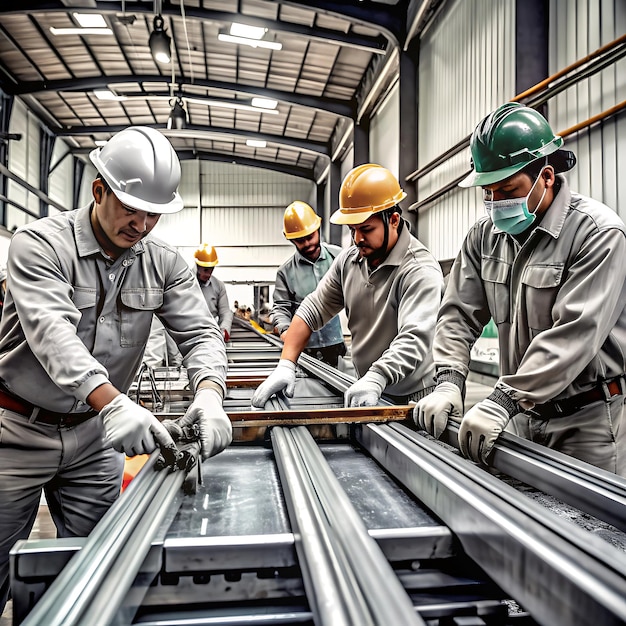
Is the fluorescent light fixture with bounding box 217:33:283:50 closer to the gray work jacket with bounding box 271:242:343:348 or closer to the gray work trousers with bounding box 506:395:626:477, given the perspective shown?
the gray work jacket with bounding box 271:242:343:348

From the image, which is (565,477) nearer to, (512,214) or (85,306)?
(512,214)

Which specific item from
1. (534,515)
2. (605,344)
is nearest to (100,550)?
(534,515)

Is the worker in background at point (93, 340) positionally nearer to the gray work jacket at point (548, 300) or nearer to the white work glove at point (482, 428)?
the white work glove at point (482, 428)

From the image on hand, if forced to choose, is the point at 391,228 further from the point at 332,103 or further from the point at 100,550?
the point at 332,103

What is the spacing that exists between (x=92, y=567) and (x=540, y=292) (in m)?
1.48

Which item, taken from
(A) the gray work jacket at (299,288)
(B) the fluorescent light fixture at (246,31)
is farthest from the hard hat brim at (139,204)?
(B) the fluorescent light fixture at (246,31)

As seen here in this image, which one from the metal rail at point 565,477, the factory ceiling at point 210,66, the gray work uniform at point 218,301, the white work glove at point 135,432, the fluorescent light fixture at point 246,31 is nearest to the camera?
the metal rail at point 565,477

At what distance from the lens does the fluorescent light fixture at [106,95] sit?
10938 millimetres

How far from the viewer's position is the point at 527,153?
1.70 metres

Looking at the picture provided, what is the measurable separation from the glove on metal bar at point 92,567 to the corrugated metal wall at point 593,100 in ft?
11.5

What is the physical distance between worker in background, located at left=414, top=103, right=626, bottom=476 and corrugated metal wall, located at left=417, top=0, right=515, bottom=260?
3888 millimetres

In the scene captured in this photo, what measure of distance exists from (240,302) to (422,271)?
14.1 m

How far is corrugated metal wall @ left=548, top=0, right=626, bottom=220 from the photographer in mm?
3570

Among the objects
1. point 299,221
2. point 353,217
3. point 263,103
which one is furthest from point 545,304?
point 263,103
